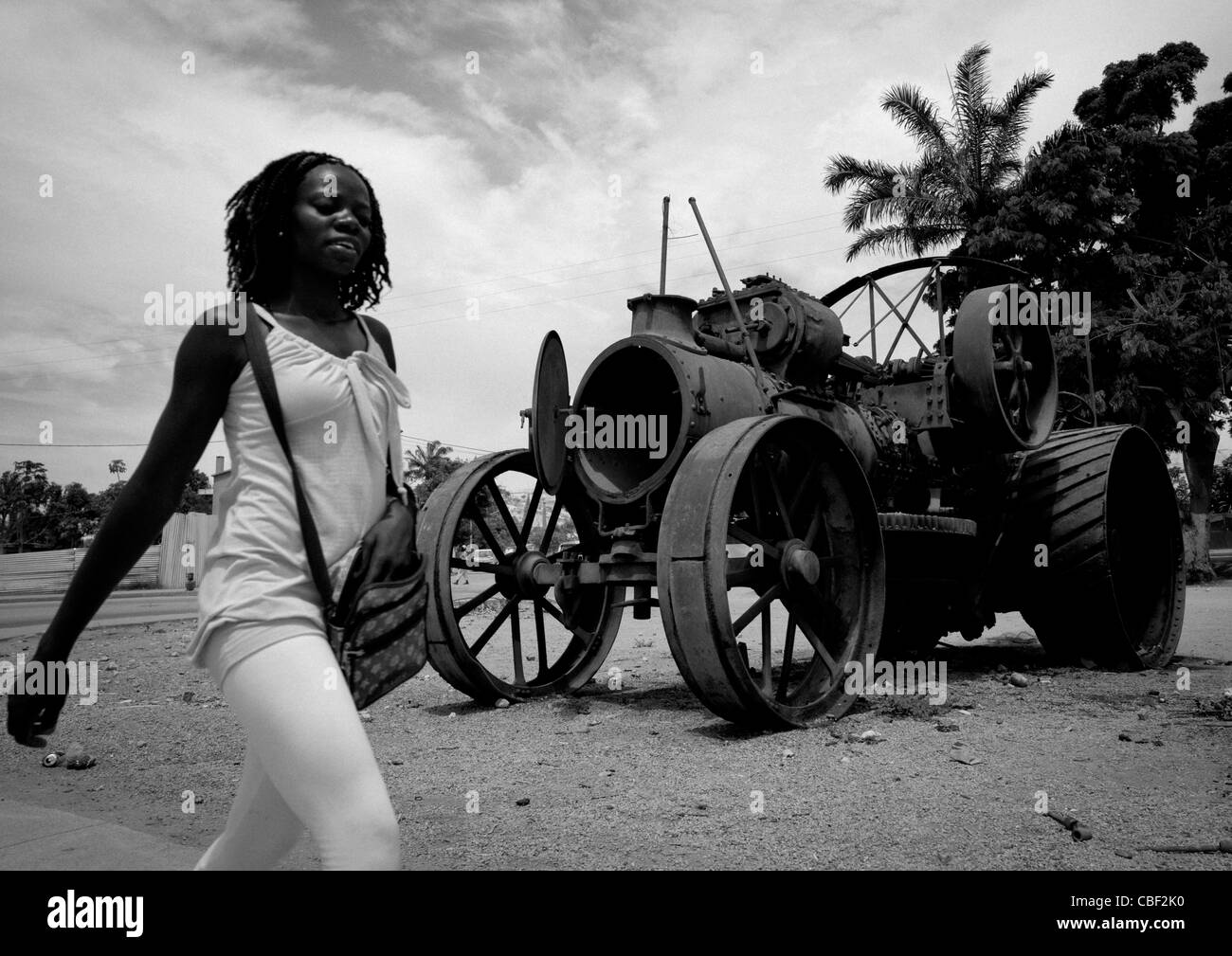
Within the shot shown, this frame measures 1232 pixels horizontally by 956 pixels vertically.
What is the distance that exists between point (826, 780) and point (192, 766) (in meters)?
2.93

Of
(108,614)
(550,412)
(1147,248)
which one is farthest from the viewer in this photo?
(1147,248)

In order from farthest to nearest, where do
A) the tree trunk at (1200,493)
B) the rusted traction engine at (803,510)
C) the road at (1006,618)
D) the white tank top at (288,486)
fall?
the tree trunk at (1200,493), the road at (1006,618), the rusted traction engine at (803,510), the white tank top at (288,486)

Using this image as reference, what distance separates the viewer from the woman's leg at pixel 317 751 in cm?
148

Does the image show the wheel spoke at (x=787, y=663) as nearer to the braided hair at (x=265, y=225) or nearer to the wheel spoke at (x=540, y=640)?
the wheel spoke at (x=540, y=640)

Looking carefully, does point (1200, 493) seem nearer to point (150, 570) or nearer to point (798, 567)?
point (798, 567)

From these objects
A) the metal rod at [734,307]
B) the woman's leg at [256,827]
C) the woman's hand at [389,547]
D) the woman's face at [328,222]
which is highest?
the metal rod at [734,307]

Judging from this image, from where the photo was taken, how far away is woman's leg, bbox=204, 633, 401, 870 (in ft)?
4.85

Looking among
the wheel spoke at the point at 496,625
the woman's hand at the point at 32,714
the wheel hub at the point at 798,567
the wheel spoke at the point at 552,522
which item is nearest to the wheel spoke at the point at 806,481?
the wheel hub at the point at 798,567

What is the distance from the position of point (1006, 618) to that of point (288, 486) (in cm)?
1331

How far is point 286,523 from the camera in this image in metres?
1.64

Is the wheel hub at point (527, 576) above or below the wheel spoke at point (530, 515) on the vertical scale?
below

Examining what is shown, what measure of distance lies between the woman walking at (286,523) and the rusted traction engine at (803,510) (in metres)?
2.84

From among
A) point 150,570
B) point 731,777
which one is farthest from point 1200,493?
point 150,570

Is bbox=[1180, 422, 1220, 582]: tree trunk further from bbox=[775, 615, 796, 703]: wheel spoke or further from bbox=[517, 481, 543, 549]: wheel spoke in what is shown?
bbox=[517, 481, 543, 549]: wheel spoke
